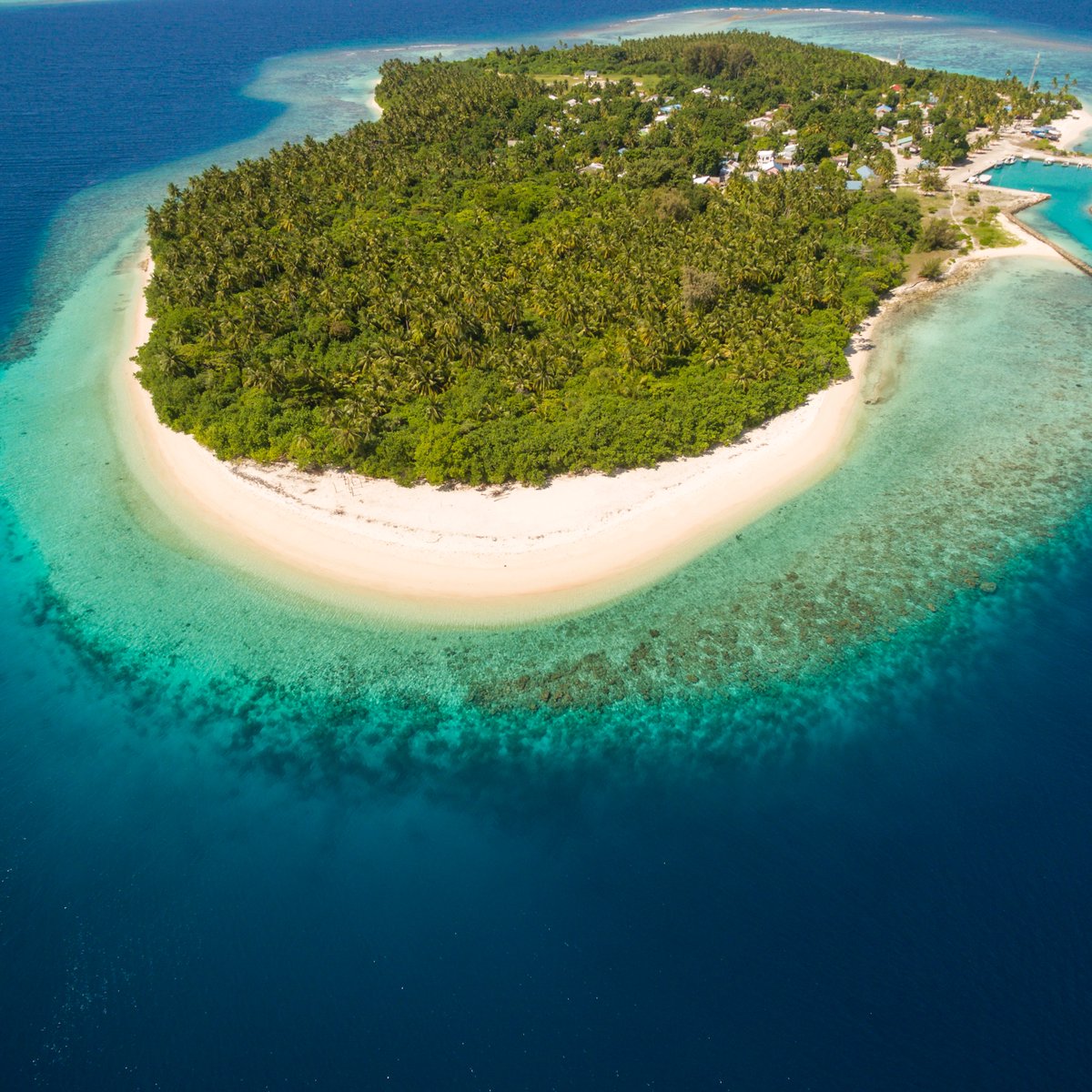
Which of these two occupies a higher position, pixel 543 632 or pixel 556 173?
pixel 556 173

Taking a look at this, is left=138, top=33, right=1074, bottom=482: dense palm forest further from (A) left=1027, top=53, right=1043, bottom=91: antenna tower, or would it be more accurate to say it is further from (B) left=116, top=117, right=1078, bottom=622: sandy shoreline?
(A) left=1027, top=53, right=1043, bottom=91: antenna tower

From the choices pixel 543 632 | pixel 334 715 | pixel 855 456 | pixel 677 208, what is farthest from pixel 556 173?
pixel 334 715

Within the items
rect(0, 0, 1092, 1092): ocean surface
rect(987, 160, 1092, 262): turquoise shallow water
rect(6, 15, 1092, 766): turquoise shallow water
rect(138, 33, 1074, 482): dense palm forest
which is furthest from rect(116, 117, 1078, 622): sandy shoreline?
rect(987, 160, 1092, 262): turquoise shallow water

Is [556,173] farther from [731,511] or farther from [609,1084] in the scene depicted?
[609,1084]

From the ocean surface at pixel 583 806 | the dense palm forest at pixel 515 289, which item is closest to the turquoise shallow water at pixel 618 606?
→ the ocean surface at pixel 583 806

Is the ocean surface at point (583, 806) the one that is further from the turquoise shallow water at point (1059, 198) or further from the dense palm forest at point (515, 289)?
the turquoise shallow water at point (1059, 198)

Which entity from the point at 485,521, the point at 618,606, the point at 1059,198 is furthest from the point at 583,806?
the point at 1059,198
